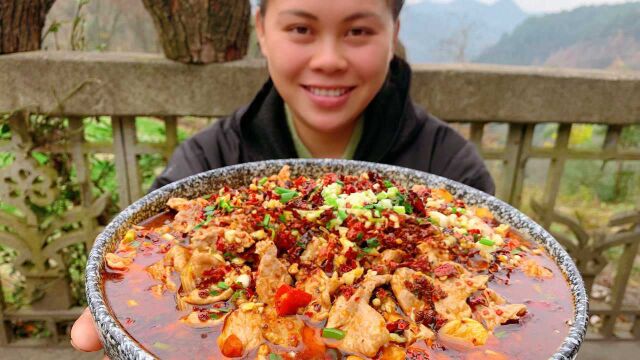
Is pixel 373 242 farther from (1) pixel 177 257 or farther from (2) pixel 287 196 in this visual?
(1) pixel 177 257

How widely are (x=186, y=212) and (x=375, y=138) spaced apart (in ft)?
4.00

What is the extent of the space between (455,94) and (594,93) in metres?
0.79

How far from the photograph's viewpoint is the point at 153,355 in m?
0.87

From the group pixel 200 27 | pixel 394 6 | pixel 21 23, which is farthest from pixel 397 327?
pixel 21 23

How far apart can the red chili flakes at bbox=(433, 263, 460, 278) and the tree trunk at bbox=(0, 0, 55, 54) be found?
8.28ft

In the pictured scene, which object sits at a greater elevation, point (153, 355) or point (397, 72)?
point (397, 72)

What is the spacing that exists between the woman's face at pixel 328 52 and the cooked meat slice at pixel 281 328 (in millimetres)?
1115

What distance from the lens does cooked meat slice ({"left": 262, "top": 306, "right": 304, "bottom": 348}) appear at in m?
0.93

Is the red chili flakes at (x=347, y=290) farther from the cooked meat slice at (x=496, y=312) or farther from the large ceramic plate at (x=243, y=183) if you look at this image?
the large ceramic plate at (x=243, y=183)

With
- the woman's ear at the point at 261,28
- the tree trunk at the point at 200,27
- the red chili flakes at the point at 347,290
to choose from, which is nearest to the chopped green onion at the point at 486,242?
the red chili flakes at the point at 347,290

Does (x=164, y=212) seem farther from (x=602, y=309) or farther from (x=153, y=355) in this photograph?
(x=602, y=309)

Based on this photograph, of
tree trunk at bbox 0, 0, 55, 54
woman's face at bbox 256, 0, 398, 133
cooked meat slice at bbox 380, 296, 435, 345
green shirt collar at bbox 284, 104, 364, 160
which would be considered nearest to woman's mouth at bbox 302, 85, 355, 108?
woman's face at bbox 256, 0, 398, 133

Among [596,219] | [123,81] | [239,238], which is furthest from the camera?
[596,219]

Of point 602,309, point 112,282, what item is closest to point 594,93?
point 602,309
